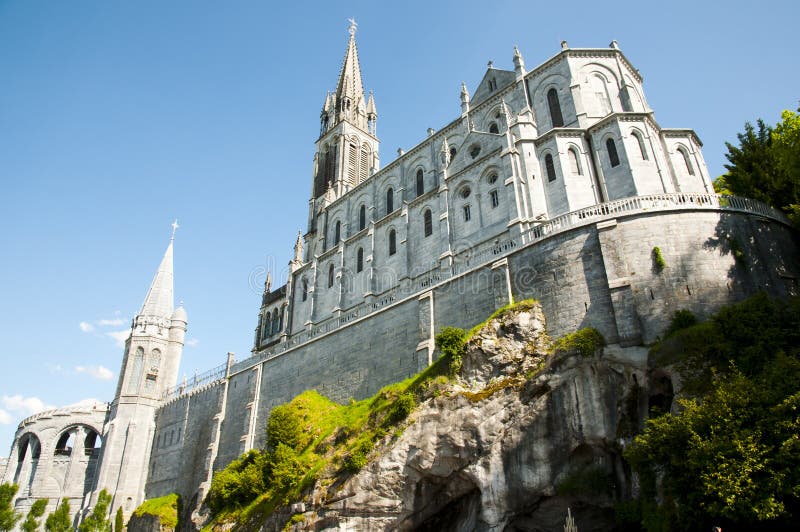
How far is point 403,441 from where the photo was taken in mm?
24125

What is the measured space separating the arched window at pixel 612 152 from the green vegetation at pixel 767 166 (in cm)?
594

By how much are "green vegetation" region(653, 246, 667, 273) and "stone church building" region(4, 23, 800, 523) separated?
0.22 metres

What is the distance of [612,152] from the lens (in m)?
32.8

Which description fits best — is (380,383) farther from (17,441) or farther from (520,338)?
(17,441)

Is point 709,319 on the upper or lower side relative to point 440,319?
lower

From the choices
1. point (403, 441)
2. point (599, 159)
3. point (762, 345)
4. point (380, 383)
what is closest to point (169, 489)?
point (380, 383)

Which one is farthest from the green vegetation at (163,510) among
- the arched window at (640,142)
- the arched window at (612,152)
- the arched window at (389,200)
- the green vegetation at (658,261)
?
the arched window at (640,142)

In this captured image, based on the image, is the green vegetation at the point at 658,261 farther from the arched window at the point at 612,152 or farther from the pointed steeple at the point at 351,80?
the pointed steeple at the point at 351,80

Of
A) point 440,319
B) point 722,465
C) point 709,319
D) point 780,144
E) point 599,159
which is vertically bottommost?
point 722,465

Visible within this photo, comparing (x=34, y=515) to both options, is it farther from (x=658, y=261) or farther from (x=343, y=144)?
(x=658, y=261)

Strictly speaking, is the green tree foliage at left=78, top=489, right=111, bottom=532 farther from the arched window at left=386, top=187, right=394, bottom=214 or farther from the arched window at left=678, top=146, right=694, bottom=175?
the arched window at left=678, top=146, right=694, bottom=175

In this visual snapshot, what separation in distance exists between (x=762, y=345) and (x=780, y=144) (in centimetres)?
1271

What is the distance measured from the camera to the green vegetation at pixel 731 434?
14.5 metres

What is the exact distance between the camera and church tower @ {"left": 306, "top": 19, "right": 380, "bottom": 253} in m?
56.5
